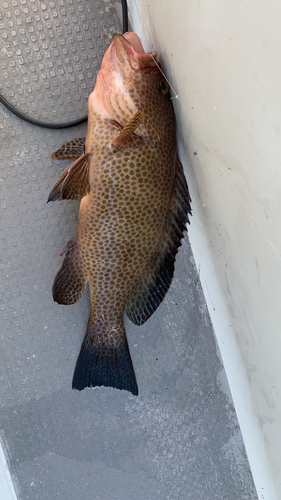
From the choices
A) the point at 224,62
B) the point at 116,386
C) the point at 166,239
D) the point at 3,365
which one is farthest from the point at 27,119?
the point at 116,386

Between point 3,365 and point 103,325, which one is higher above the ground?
point 103,325

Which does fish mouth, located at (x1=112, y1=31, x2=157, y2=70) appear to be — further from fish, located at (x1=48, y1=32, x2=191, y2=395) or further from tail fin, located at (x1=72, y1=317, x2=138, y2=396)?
tail fin, located at (x1=72, y1=317, x2=138, y2=396)

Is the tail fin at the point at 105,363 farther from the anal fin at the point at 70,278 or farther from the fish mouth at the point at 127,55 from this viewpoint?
the fish mouth at the point at 127,55

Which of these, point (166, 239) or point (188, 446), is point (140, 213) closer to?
point (166, 239)

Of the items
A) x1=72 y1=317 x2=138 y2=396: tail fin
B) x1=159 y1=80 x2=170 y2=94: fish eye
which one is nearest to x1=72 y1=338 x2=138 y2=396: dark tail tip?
x1=72 y1=317 x2=138 y2=396: tail fin

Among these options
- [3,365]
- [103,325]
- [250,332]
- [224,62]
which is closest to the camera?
[224,62]

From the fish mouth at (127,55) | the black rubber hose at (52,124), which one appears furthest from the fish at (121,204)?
the black rubber hose at (52,124)
